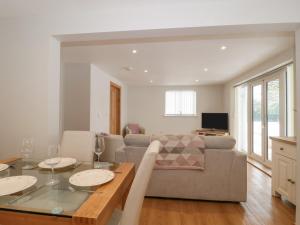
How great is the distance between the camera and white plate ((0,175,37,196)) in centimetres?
109

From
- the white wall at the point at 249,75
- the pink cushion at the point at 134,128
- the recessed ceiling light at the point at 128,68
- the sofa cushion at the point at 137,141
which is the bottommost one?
the pink cushion at the point at 134,128

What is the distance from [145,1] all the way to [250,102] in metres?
4.24

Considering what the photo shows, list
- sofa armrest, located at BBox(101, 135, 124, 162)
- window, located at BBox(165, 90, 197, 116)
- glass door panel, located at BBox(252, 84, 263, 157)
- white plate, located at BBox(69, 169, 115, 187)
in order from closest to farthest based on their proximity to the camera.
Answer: white plate, located at BBox(69, 169, 115, 187) → sofa armrest, located at BBox(101, 135, 124, 162) → glass door panel, located at BBox(252, 84, 263, 157) → window, located at BBox(165, 90, 197, 116)

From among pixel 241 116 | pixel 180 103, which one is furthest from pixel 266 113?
pixel 180 103

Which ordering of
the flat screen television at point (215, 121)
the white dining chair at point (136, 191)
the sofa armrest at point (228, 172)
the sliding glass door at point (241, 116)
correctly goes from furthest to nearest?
the flat screen television at point (215, 121), the sliding glass door at point (241, 116), the sofa armrest at point (228, 172), the white dining chair at point (136, 191)

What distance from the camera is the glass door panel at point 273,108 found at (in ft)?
12.4

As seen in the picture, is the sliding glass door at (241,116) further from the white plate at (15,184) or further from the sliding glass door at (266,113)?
the white plate at (15,184)

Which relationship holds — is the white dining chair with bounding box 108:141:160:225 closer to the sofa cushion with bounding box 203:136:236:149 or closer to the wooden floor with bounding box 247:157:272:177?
the sofa cushion with bounding box 203:136:236:149

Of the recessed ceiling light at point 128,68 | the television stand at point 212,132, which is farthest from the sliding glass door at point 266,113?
the recessed ceiling light at point 128,68

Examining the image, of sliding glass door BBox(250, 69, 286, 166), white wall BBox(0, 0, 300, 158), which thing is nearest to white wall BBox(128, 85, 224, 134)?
sliding glass door BBox(250, 69, 286, 166)

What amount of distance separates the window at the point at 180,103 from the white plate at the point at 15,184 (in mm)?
6352

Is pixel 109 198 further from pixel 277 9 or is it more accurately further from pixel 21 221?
pixel 277 9

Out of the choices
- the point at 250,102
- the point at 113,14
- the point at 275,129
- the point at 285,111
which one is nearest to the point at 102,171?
the point at 113,14

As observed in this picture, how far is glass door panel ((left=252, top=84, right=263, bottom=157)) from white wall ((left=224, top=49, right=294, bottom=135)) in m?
0.38
